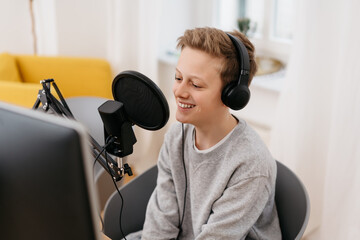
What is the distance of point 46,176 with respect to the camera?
64 cm

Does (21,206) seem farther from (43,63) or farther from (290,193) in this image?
(43,63)

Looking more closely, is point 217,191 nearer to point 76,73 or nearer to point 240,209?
point 240,209

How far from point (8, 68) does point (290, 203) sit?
6.01ft

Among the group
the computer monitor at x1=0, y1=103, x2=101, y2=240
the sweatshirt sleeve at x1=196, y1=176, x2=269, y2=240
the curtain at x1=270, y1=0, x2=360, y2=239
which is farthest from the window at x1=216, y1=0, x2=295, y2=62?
the computer monitor at x1=0, y1=103, x2=101, y2=240

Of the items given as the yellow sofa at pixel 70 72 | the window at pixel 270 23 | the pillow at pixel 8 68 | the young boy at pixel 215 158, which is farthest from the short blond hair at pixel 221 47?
the pillow at pixel 8 68

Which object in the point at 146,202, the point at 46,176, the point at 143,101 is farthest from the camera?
the point at 146,202

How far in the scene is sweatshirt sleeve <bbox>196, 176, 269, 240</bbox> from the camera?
118 centimetres

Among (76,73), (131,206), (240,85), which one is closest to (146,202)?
(131,206)

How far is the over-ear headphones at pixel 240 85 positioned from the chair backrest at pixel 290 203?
31cm

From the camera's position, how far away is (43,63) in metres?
2.58

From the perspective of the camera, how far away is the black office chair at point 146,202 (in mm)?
1253

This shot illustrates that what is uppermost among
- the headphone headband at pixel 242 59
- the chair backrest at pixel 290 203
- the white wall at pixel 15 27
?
the headphone headband at pixel 242 59

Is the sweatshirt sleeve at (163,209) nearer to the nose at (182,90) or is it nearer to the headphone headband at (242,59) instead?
the nose at (182,90)

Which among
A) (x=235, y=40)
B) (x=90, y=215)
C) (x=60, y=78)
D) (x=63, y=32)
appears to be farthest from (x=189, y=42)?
(x=63, y=32)
